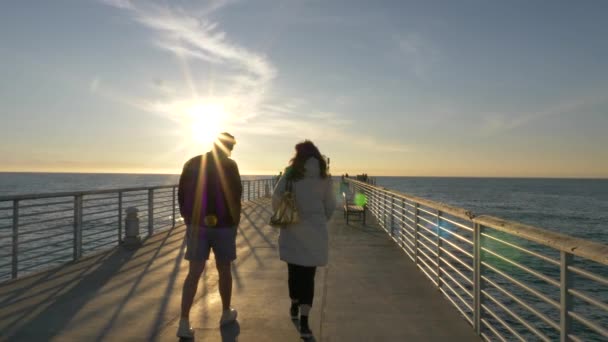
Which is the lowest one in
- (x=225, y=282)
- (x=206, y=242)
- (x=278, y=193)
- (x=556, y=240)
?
(x=225, y=282)

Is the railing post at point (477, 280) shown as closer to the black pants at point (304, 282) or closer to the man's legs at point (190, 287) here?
the black pants at point (304, 282)

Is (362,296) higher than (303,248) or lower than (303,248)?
lower

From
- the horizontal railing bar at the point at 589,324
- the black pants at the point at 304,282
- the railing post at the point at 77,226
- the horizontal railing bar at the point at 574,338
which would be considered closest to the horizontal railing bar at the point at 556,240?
the horizontal railing bar at the point at 589,324

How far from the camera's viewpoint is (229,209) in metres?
3.85

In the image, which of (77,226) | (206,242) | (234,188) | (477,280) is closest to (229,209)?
(234,188)

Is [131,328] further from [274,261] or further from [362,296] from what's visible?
[274,261]

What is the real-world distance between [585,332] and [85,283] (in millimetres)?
10995

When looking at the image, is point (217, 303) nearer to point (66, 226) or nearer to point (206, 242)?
point (206, 242)

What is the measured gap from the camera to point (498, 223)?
12.0ft

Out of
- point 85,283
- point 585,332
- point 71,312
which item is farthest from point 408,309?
point 585,332

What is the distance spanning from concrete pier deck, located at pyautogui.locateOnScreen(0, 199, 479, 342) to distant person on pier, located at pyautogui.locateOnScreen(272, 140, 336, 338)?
2.27ft

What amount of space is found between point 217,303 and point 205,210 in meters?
1.57

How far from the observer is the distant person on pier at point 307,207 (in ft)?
12.6

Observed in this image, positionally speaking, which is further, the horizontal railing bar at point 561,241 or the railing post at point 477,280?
the railing post at point 477,280
